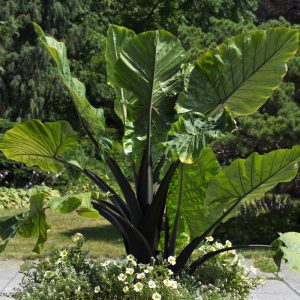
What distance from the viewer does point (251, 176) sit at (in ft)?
16.0

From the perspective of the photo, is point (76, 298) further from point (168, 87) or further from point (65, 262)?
point (168, 87)

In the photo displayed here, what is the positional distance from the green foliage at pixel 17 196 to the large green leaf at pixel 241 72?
8.66 meters

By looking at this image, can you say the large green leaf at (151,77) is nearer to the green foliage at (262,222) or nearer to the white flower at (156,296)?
the white flower at (156,296)

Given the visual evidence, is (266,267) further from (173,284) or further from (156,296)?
(156,296)

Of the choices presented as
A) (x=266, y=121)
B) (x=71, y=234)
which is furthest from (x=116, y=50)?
(x=71, y=234)

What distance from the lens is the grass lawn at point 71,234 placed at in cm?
906

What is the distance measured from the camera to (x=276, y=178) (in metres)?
4.88

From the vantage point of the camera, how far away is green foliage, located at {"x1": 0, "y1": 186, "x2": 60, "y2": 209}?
13.9 meters

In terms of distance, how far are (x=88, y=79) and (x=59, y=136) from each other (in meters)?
13.7

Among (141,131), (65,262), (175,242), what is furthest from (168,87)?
(65,262)

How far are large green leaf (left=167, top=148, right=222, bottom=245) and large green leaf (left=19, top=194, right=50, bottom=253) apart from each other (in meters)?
1.04

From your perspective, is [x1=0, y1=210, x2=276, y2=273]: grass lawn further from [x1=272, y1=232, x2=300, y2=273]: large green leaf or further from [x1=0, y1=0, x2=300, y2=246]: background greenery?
[x1=272, y1=232, x2=300, y2=273]: large green leaf

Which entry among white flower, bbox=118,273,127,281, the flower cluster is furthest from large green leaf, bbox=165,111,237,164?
white flower, bbox=118,273,127,281

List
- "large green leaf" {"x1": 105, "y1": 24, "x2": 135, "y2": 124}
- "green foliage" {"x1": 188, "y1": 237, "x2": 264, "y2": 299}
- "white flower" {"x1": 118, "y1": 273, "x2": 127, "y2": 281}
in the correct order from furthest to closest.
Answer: "large green leaf" {"x1": 105, "y1": 24, "x2": 135, "y2": 124}
"green foliage" {"x1": 188, "y1": 237, "x2": 264, "y2": 299}
"white flower" {"x1": 118, "y1": 273, "x2": 127, "y2": 281}
